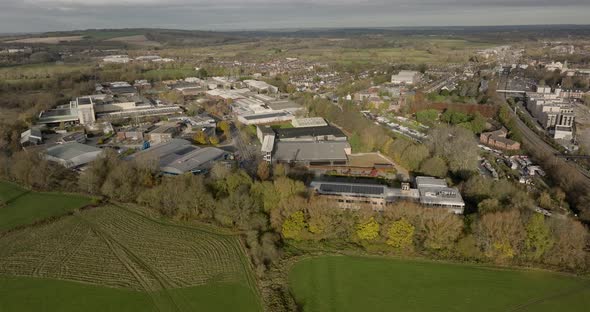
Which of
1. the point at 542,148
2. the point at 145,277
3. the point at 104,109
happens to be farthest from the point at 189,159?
the point at 542,148

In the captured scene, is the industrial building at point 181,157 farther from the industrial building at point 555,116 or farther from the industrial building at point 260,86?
the industrial building at point 555,116

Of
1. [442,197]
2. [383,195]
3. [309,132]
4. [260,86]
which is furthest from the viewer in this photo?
[260,86]

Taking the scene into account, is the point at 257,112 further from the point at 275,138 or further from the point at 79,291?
the point at 79,291

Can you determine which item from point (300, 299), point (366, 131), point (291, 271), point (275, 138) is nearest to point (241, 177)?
point (291, 271)

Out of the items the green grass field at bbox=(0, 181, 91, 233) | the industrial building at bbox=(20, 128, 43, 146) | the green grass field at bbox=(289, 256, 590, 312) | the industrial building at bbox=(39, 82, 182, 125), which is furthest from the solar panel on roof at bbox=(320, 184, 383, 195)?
the industrial building at bbox=(39, 82, 182, 125)

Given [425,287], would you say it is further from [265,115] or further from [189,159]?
[265,115]
